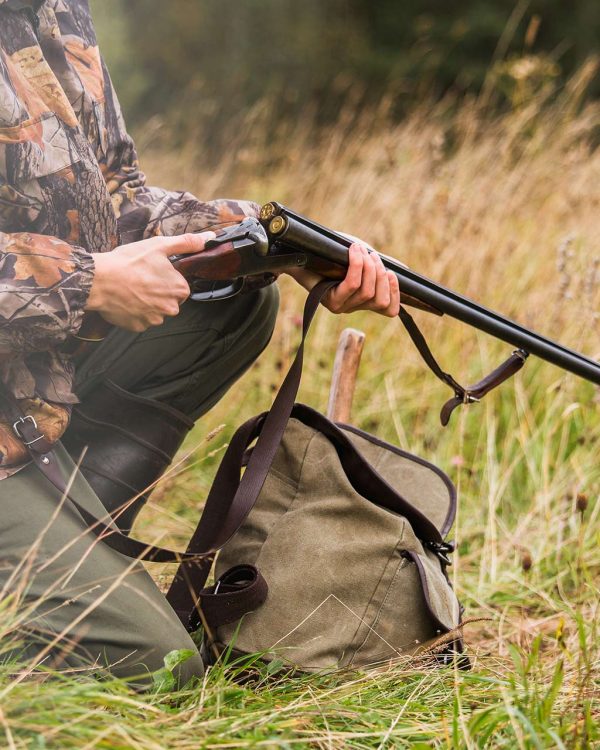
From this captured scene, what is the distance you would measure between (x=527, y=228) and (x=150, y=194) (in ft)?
9.54

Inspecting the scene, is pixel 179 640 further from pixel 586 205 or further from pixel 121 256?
pixel 586 205

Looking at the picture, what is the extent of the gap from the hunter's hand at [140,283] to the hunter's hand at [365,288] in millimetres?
414

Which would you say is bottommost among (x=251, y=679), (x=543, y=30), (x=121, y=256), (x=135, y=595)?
(x=251, y=679)

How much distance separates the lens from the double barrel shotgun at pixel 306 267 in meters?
2.01

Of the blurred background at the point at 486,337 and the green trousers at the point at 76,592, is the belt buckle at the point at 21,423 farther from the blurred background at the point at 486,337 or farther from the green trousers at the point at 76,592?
the blurred background at the point at 486,337

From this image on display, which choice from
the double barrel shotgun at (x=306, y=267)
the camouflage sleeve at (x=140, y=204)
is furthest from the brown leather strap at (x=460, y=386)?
the camouflage sleeve at (x=140, y=204)

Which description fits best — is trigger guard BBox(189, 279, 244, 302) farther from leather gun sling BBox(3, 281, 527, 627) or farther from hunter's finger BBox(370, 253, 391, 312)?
hunter's finger BBox(370, 253, 391, 312)

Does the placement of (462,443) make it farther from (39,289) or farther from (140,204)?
(39,289)

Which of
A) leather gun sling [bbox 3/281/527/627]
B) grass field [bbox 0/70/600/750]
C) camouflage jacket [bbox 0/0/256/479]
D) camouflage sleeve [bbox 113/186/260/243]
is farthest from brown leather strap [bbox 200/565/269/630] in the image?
camouflage sleeve [bbox 113/186/260/243]

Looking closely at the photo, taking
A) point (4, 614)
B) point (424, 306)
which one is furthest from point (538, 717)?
point (424, 306)

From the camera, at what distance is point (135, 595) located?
1872mm

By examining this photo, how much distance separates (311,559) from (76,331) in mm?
732

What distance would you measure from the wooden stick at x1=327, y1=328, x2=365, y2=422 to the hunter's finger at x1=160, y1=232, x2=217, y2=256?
874 mm

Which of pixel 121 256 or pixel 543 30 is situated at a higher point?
pixel 543 30
